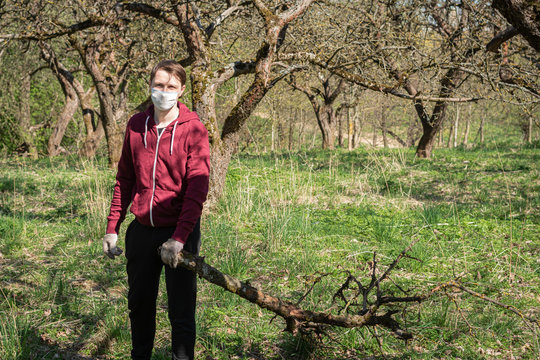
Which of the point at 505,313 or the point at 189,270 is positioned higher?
the point at 189,270

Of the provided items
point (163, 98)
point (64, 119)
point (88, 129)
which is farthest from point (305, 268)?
point (64, 119)

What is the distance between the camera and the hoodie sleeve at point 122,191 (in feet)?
7.89

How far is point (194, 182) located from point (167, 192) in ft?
0.52

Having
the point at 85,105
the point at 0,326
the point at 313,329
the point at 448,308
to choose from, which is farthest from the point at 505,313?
the point at 85,105

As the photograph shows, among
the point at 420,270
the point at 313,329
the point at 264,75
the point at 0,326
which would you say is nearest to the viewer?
the point at 313,329

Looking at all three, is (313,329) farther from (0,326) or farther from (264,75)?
(264,75)

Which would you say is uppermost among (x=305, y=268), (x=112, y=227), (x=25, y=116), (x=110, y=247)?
(x=25, y=116)

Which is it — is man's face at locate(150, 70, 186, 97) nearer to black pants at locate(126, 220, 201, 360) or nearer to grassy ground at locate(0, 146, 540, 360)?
black pants at locate(126, 220, 201, 360)

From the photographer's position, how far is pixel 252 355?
9.38 feet

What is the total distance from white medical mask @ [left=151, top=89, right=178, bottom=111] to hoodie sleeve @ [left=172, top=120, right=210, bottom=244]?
0.51 ft

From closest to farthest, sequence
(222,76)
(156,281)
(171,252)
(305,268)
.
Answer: (171,252), (156,281), (305,268), (222,76)

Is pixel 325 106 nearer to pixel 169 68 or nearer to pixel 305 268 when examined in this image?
pixel 305 268

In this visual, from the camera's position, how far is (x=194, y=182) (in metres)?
2.21

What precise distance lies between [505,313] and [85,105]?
479 inches
